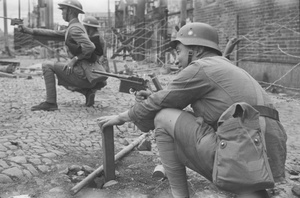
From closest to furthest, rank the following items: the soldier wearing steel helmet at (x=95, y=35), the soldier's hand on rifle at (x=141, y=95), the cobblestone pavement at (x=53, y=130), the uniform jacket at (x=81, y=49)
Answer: the soldier's hand on rifle at (x=141, y=95)
the cobblestone pavement at (x=53, y=130)
the uniform jacket at (x=81, y=49)
the soldier wearing steel helmet at (x=95, y=35)

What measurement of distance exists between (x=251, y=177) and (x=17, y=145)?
3.37 m

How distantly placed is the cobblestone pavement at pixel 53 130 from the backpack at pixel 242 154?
61.1 inches

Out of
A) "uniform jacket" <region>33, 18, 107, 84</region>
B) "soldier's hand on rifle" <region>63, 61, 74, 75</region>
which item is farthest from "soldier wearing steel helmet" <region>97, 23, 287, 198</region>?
"soldier's hand on rifle" <region>63, 61, 74, 75</region>

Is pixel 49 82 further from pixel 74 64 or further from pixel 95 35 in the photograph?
pixel 95 35

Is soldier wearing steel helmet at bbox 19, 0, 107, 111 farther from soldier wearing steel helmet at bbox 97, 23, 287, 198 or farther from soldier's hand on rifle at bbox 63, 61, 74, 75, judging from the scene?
soldier wearing steel helmet at bbox 97, 23, 287, 198

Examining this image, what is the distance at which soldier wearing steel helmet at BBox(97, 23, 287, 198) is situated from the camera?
2.74 metres

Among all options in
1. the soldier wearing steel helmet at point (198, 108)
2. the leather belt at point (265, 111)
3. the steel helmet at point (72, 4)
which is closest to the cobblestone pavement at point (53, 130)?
the soldier wearing steel helmet at point (198, 108)

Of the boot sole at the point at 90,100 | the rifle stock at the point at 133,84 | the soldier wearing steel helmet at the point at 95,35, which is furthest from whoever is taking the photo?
the soldier wearing steel helmet at the point at 95,35

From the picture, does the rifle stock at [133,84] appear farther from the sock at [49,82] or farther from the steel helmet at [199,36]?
the sock at [49,82]

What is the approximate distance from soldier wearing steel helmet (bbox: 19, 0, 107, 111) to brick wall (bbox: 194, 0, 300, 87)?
5322mm

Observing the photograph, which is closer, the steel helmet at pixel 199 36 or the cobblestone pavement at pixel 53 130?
the steel helmet at pixel 199 36

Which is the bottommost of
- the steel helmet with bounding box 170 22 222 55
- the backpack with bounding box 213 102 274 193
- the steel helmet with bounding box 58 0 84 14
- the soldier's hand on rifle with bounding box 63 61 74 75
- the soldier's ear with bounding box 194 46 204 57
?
the backpack with bounding box 213 102 274 193

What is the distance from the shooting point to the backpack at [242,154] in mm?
2377

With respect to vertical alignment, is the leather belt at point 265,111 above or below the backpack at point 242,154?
above
